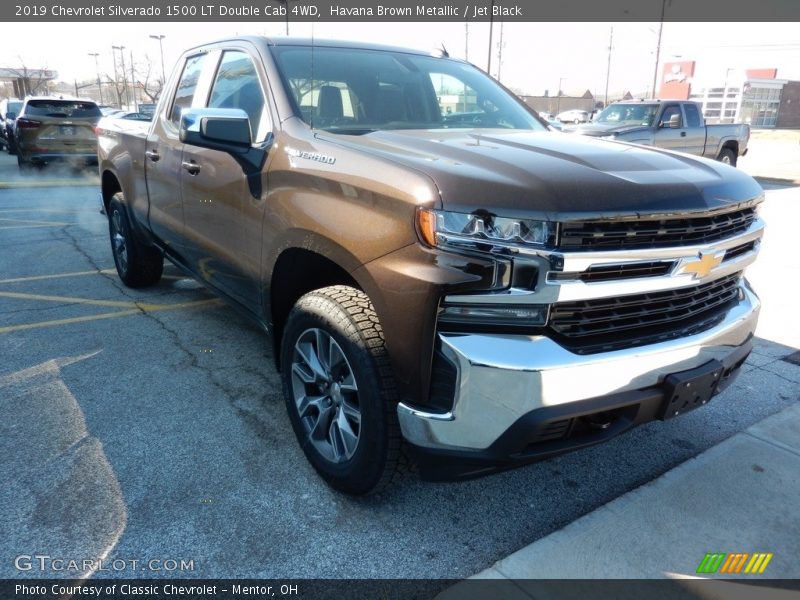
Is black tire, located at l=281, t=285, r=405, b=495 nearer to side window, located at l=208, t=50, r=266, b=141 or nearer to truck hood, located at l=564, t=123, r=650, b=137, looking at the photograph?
side window, located at l=208, t=50, r=266, b=141

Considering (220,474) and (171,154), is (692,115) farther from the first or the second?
(220,474)

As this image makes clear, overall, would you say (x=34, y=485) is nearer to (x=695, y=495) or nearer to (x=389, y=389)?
(x=389, y=389)

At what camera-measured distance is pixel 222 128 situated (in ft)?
9.47

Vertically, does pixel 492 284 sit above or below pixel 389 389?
above

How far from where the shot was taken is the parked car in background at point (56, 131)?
13258 millimetres

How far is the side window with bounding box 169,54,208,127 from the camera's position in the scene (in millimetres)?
4074

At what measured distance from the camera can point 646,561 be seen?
2338 mm

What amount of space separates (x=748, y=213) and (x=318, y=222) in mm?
1868

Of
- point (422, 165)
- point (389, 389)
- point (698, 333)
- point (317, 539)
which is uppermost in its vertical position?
point (422, 165)

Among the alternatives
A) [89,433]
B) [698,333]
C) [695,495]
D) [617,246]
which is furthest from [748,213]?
[89,433]

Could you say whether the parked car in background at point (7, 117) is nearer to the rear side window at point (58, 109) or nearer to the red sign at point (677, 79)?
the rear side window at point (58, 109)

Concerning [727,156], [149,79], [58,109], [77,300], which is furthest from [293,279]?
[149,79]

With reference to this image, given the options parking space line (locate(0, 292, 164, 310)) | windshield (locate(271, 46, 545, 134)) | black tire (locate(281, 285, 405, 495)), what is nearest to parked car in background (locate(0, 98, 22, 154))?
parking space line (locate(0, 292, 164, 310))

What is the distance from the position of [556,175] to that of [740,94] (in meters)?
59.5
